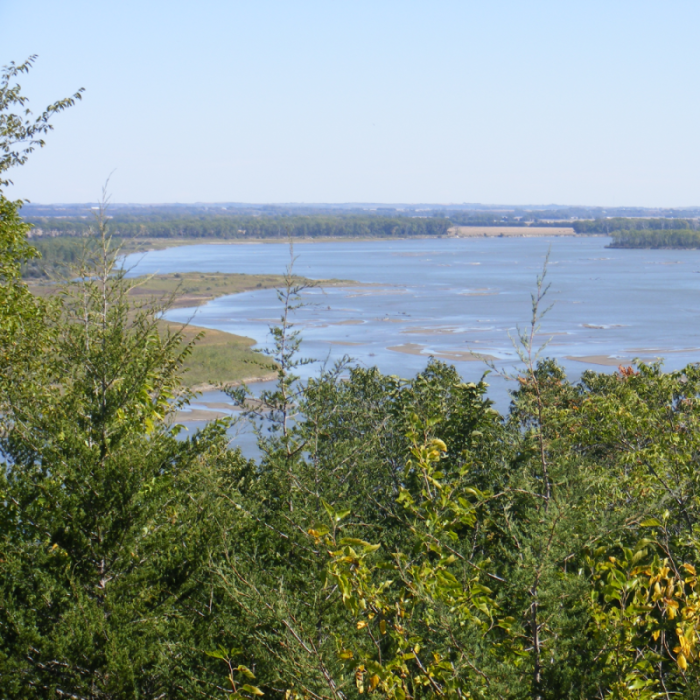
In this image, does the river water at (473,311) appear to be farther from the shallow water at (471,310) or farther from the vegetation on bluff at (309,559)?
the vegetation on bluff at (309,559)

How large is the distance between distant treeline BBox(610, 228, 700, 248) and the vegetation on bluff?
15510 centimetres

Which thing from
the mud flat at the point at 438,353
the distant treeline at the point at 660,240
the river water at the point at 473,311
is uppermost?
the distant treeline at the point at 660,240

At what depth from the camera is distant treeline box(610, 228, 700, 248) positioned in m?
152

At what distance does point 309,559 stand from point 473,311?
2340 inches

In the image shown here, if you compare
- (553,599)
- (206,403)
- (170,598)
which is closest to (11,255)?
(170,598)

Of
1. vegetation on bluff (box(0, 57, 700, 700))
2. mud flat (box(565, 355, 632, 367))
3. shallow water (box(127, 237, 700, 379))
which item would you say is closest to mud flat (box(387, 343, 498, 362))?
shallow water (box(127, 237, 700, 379))

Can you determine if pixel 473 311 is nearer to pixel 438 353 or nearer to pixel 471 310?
pixel 471 310

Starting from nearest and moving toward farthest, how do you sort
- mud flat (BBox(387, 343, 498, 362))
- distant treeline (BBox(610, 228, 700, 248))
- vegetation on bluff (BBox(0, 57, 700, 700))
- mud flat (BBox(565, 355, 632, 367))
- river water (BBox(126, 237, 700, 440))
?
vegetation on bluff (BBox(0, 57, 700, 700)) → mud flat (BBox(565, 355, 632, 367)) → mud flat (BBox(387, 343, 498, 362)) → river water (BBox(126, 237, 700, 440)) → distant treeline (BBox(610, 228, 700, 248))

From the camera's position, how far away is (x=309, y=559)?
5352 mm

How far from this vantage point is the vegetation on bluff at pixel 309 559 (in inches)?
170

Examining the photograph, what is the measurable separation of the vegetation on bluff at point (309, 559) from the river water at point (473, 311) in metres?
4.36

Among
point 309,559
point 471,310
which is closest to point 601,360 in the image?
point 471,310

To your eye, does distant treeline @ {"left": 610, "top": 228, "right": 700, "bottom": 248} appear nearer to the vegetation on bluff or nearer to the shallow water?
the shallow water

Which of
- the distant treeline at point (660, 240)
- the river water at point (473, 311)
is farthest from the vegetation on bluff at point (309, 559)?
the distant treeline at point (660, 240)
